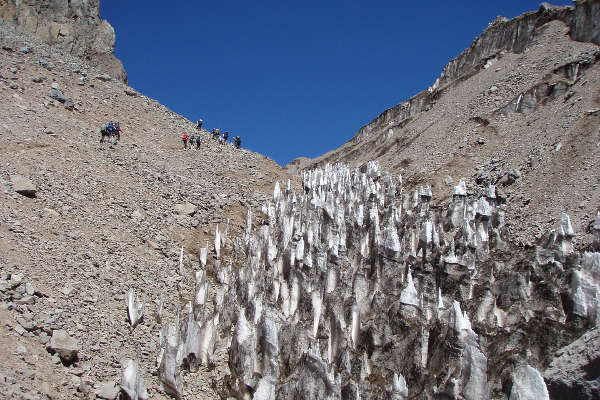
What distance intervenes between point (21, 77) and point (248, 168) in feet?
49.3

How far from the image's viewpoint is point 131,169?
23703mm

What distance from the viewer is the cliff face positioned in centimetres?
4803

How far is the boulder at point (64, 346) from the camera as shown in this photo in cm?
1200

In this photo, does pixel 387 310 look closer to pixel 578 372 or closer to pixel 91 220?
pixel 578 372

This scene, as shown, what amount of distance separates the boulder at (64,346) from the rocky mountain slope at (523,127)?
15.8m

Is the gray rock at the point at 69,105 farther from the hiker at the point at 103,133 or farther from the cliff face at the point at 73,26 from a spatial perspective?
the cliff face at the point at 73,26

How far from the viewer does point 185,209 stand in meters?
21.8

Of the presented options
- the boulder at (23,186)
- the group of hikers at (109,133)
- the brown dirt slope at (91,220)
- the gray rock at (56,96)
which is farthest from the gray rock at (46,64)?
the boulder at (23,186)

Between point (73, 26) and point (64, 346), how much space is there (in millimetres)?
46460

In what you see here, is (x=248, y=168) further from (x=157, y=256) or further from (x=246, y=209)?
(x=157, y=256)

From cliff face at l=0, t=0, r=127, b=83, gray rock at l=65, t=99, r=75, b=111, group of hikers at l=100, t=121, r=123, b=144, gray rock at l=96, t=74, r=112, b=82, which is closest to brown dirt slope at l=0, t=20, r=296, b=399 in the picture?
gray rock at l=65, t=99, r=75, b=111

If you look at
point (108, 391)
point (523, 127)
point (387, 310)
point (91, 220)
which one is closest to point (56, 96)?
point (91, 220)

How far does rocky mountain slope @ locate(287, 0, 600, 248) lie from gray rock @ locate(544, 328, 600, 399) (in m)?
8.47

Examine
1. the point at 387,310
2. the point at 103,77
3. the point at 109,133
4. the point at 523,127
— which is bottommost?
the point at 387,310
